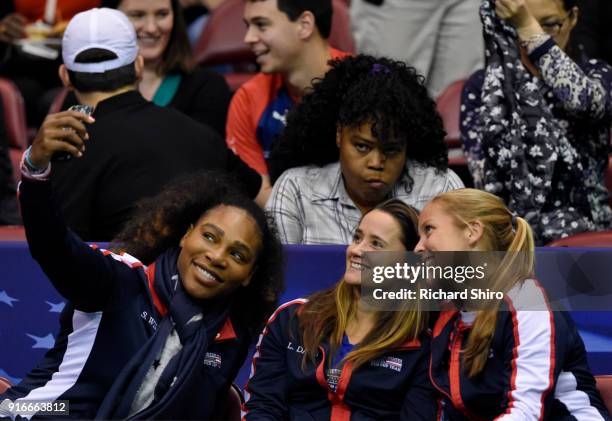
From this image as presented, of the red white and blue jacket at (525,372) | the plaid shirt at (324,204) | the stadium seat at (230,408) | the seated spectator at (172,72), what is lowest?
the seated spectator at (172,72)

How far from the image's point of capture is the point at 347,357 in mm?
3668

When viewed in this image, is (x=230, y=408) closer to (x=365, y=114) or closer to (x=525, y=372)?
(x=525, y=372)

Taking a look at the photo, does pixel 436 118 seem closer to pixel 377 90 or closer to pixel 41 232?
pixel 377 90

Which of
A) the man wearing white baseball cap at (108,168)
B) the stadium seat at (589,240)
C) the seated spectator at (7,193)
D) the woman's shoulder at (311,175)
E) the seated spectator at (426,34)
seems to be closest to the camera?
the man wearing white baseball cap at (108,168)

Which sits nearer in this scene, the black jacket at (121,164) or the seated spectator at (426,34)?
the black jacket at (121,164)

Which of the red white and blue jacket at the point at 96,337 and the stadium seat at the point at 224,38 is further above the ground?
the red white and blue jacket at the point at 96,337

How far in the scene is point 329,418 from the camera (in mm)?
3654

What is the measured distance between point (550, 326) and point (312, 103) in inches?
59.9

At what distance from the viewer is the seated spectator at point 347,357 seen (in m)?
3.64

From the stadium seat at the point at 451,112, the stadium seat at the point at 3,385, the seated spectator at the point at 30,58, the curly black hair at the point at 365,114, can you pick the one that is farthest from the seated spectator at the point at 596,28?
the stadium seat at the point at 3,385

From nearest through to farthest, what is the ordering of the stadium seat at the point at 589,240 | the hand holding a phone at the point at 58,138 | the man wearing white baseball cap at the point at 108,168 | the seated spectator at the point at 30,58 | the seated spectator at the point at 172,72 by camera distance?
the hand holding a phone at the point at 58,138 < the man wearing white baseball cap at the point at 108,168 < the stadium seat at the point at 589,240 < the seated spectator at the point at 172,72 < the seated spectator at the point at 30,58

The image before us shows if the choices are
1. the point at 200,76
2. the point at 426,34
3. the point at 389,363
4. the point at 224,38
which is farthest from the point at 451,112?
the point at 389,363

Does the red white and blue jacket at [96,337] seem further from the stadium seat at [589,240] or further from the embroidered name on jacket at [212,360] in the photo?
the stadium seat at [589,240]

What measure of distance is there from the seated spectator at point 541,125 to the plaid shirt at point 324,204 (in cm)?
25
